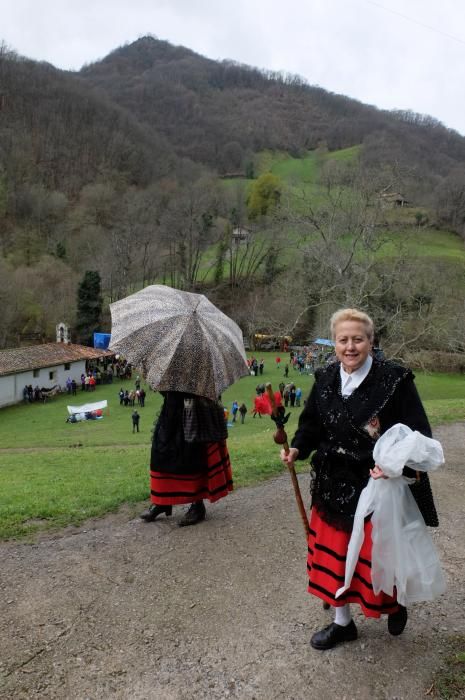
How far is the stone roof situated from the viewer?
Result: 32.3m

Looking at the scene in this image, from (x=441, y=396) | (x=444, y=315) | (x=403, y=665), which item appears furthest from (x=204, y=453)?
(x=444, y=315)

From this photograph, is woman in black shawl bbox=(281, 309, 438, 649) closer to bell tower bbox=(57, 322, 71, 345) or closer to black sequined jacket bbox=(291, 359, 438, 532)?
black sequined jacket bbox=(291, 359, 438, 532)

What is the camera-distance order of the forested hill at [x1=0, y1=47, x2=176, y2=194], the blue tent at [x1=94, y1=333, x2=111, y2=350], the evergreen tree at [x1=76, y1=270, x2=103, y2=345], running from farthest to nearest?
1. the forested hill at [x1=0, y1=47, x2=176, y2=194]
2. the evergreen tree at [x1=76, y1=270, x2=103, y2=345]
3. the blue tent at [x1=94, y1=333, x2=111, y2=350]

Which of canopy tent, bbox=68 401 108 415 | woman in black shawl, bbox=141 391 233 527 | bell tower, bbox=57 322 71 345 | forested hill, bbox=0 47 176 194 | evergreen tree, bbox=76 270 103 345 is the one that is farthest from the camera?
forested hill, bbox=0 47 176 194

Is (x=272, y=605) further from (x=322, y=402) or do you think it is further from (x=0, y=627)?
(x=0, y=627)

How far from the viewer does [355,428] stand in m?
3.13

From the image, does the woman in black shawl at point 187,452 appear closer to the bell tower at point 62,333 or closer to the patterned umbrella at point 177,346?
the patterned umbrella at point 177,346

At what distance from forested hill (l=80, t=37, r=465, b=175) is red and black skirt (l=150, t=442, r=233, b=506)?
86.6m

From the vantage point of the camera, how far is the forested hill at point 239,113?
119 meters

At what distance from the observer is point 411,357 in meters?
25.6

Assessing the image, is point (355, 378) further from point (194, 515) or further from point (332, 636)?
point (194, 515)


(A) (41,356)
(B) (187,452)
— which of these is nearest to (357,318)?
(B) (187,452)

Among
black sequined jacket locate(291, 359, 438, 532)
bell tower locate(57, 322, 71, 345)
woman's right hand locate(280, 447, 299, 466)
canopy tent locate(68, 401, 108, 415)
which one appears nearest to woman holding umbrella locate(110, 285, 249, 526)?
woman's right hand locate(280, 447, 299, 466)

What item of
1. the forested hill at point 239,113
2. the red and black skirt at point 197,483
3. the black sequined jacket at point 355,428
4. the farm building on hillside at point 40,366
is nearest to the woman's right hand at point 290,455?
the black sequined jacket at point 355,428
